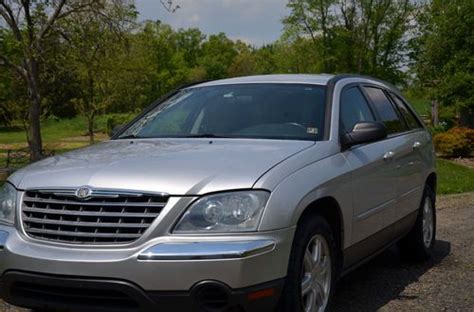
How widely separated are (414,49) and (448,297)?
34.8 m

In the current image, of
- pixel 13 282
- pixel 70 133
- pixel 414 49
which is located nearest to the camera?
pixel 13 282

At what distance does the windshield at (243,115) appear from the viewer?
4641 millimetres

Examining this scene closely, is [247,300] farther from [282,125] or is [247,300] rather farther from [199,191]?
[282,125]

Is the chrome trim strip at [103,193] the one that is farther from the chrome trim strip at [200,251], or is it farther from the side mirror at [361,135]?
the side mirror at [361,135]

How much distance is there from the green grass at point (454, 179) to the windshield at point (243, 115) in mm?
7954

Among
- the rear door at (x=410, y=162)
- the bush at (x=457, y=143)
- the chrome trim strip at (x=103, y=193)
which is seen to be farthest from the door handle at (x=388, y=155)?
the bush at (x=457, y=143)

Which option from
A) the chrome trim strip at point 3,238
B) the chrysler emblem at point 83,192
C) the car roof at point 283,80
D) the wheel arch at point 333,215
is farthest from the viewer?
the car roof at point 283,80

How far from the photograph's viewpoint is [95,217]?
11.5ft

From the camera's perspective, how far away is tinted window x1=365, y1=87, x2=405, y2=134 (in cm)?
571

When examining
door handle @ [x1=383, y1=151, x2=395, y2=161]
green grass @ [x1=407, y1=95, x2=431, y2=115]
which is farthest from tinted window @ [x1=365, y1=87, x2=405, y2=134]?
green grass @ [x1=407, y1=95, x2=431, y2=115]

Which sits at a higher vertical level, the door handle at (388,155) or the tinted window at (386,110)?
the tinted window at (386,110)

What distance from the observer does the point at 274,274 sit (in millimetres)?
3520

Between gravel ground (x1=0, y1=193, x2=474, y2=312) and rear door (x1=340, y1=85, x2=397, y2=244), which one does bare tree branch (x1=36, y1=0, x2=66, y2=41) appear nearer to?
gravel ground (x1=0, y1=193, x2=474, y2=312)

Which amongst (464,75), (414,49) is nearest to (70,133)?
(414,49)
